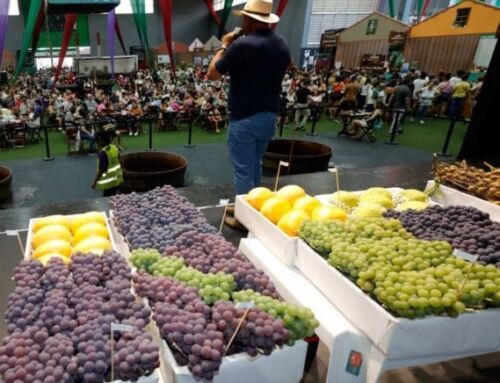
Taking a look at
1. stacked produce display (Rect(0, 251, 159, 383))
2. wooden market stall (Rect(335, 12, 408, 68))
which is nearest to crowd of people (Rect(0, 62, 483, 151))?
wooden market stall (Rect(335, 12, 408, 68))

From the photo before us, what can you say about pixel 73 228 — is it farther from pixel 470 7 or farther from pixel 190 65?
pixel 190 65

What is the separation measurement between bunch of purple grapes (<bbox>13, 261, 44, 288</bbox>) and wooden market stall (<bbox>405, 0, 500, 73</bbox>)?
1638 cm

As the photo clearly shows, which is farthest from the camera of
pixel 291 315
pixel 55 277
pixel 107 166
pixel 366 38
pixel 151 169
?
pixel 366 38

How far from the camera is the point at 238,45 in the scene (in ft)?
8.68

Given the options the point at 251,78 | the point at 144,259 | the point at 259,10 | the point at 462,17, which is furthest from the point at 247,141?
the point at 462,17

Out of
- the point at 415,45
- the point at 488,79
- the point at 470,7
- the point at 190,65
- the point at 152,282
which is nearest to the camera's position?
the point at 152,282

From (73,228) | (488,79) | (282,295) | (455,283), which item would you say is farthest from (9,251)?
(488,79)

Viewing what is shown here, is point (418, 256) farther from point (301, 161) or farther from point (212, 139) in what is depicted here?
point (212, 139)

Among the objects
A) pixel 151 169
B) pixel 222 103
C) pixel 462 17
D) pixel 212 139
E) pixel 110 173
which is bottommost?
pixel 212 139

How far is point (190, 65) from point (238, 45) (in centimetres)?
2473

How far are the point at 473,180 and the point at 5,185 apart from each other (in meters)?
5.78

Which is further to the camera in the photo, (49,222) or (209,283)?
(49,222)

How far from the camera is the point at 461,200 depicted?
2619mm

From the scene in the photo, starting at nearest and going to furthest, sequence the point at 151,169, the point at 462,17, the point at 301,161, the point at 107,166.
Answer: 1. the point at 107,166
2. the point at 301,161
3. the point at 151,169
4. the point at 462,17
